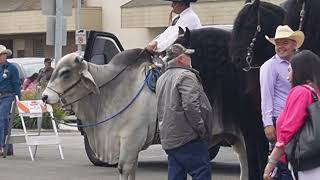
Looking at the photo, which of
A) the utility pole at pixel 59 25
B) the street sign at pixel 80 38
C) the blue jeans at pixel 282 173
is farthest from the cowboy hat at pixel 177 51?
the street sign at pixel 80 38

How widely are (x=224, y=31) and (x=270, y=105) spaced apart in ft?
6.93

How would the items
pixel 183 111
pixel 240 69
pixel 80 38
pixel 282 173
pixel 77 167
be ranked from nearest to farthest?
pixel 282 173 → pixel 183 111 → pixel 240 69 → pixel 77 167 → pixel 80 38

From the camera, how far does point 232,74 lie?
9133mm

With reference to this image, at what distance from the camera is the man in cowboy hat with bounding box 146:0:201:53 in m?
9.63

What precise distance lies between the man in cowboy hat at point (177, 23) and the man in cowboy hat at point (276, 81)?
2.14m

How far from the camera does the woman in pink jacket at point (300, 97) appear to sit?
6285 mm

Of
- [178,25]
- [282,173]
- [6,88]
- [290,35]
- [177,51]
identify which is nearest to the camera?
[282,173]

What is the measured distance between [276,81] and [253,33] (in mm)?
975

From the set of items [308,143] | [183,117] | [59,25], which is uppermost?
[59,25]

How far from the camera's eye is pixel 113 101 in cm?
980

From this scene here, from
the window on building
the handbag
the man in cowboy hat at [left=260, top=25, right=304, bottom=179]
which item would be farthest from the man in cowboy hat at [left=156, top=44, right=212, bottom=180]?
the window on building

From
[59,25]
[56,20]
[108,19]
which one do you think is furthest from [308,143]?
[108,19]

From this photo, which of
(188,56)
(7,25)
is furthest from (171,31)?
(7,25)

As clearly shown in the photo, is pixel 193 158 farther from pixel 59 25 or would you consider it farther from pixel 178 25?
pixel 59 25
